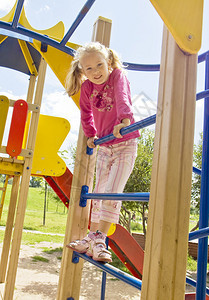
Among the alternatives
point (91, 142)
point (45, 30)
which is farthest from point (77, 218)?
point (45, 30)

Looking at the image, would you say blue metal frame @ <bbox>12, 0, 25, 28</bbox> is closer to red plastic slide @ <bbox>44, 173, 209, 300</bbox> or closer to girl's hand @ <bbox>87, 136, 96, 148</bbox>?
girl's hand @ <bbox>87, 136, 96, 148</bbox>

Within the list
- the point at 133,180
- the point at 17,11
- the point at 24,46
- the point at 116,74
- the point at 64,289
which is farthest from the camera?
the point at 133,180

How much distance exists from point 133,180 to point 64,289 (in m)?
6.89

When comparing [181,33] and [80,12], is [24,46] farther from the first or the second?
[181,33]

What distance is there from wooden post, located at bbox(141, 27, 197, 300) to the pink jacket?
632mm

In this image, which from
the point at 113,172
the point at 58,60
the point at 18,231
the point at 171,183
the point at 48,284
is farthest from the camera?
the point at 48,284

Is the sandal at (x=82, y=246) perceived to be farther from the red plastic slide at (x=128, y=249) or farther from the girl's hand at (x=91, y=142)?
the red plastic slide at (x=128, y=249)

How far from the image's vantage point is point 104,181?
1.66 m

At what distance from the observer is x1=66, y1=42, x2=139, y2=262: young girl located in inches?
56.4

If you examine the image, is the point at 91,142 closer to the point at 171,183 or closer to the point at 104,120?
the point at 104,120

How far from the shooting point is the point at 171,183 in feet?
2.62

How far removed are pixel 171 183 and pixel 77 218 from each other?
0.90 metres

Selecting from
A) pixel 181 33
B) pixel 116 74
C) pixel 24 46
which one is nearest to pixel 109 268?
pixel 181 33

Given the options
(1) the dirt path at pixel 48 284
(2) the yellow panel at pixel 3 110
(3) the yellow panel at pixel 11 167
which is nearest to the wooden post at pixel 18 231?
(3) the yellow panel at pixel 11 167
